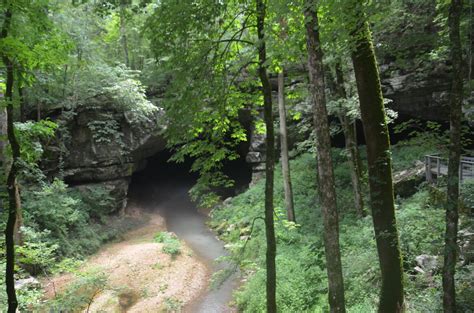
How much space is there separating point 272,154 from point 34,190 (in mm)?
13074

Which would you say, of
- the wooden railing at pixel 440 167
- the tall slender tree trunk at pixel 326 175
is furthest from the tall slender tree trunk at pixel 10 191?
the wooden railing at pixel 440 167

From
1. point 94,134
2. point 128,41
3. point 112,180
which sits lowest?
point 112,180

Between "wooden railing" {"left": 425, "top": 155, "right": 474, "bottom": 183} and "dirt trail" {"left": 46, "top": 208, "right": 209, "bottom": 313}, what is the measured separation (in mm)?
9499

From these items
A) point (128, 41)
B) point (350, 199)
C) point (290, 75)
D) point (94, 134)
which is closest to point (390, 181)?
point (290, 75)

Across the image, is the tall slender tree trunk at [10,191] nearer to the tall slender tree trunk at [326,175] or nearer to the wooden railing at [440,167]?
the tall slender tree trunk at [326,175]

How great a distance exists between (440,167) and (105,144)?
55.3 feet

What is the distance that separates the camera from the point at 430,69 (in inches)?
578

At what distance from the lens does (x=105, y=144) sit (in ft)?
61.4

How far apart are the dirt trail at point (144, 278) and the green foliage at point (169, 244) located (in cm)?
22

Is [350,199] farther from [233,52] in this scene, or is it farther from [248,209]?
[233,52]

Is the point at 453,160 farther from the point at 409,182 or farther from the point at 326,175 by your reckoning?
the point at 409,182

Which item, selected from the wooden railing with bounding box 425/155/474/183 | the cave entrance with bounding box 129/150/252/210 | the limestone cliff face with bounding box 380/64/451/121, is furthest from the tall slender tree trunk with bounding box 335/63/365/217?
the cave entrance with bounding box 129/150/252/210

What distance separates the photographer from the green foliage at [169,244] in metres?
14.5

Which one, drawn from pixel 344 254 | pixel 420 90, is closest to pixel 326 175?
pixel 344 254
